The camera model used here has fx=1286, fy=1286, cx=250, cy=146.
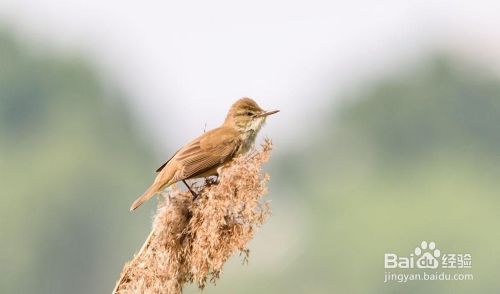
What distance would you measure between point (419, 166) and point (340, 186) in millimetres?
8256

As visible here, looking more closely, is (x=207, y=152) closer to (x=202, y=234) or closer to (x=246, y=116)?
(x=246, y=116)

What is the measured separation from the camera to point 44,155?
81.1 metres

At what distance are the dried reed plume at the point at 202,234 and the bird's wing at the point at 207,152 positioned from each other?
1.30 metres

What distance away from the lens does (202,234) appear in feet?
23.9

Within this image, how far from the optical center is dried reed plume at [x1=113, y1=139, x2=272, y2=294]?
713cm

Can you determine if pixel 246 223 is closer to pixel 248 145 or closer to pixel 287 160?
pixel 248 145

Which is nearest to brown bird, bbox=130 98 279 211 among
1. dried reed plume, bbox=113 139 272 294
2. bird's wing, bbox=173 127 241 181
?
bird's wing, bbox=173 127 241 181

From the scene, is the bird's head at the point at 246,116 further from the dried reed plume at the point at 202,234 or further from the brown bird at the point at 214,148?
the dried reed plume at the point at 202,234

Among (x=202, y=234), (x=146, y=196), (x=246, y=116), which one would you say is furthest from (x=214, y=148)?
(x=202, y=234)

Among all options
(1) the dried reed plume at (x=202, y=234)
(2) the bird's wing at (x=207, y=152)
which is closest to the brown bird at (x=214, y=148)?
(2) the bird's wing at (x=207, y=152)

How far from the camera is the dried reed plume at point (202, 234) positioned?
713 centimetres

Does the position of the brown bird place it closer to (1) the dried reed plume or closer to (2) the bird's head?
(2) the bird's head

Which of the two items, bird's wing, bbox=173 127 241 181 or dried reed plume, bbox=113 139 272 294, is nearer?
dried reed plume, bbox=113 139 272 294

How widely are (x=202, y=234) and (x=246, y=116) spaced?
2.47 meters
